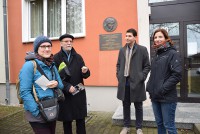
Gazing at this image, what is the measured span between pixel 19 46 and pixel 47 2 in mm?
1773

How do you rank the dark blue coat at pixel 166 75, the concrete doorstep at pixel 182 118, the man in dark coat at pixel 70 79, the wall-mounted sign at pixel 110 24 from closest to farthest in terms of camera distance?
the dark blue coat at pixel 166 75, the man in dark coat at pixel 70 79, the concrete doorstep at pixel 182 118, the wall-mounted sign at pixel 110 24

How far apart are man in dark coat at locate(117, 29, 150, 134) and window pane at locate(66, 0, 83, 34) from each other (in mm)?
3214

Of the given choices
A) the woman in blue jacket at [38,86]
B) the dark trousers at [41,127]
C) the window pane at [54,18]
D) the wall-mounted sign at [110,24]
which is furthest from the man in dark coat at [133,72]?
the window pane at [54,18]

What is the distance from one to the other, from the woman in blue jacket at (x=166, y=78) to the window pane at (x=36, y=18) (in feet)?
17.9

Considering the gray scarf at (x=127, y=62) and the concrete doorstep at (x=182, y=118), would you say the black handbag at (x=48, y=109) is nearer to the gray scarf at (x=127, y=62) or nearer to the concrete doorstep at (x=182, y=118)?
the gray scarf at (x=127, y=62)

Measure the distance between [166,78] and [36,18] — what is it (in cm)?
596

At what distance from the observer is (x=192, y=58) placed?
6.41m

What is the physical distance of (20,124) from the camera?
5500 mm

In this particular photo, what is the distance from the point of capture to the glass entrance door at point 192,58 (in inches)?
251

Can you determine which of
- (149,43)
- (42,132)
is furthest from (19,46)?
(42,132)

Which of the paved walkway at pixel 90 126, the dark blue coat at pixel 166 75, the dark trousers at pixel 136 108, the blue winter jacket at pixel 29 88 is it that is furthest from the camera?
the paved walkway at pixel 90 126

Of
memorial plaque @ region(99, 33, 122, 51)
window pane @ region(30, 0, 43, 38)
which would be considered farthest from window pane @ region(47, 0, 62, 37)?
memorial plaque @ region(99, 33, 122, 51)

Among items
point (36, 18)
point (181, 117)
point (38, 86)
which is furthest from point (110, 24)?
point (38, 86)

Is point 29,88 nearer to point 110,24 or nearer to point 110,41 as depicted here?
point 110,41
